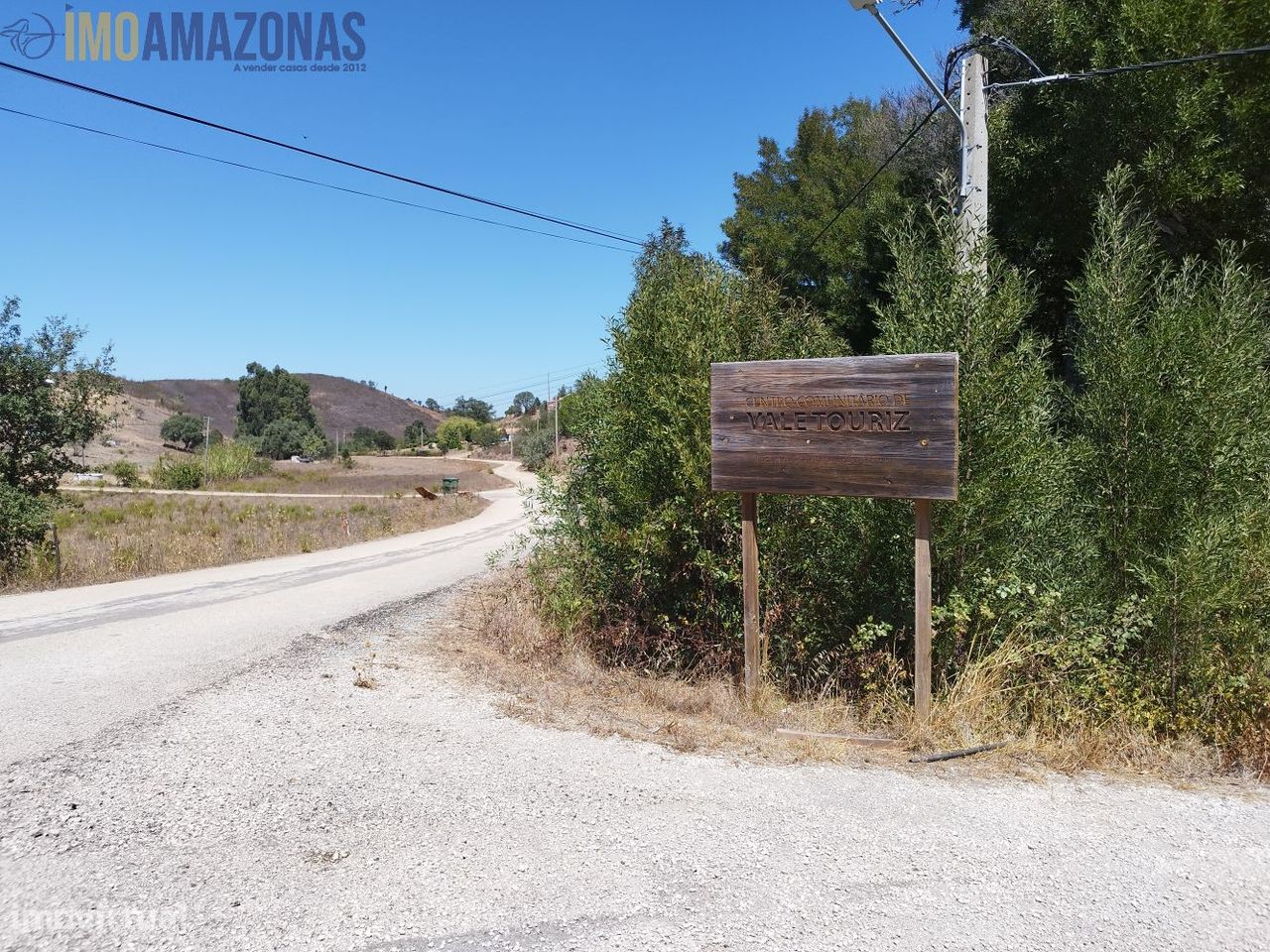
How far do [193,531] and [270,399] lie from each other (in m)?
95.4

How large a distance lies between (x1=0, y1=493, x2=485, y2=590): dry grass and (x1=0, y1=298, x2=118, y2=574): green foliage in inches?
20.4

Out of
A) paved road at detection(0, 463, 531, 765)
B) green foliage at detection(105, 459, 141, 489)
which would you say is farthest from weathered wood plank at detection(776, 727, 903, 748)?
green foliage at detection(105, 459, 141, 489)

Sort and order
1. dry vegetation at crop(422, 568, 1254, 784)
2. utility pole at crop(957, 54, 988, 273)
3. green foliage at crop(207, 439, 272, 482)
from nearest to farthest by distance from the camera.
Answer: dry vegetation at crop(422, 568, 1254, 784)
utility pole at crop(957, 54, 988, 273)
green foliage at crop(207, 439, 272, 482)

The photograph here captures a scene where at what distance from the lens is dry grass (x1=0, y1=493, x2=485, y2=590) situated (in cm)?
1267

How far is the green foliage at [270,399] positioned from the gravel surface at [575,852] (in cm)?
10626

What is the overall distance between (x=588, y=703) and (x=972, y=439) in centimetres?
328

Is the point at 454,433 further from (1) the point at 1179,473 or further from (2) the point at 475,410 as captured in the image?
(1) the point at 1179,473

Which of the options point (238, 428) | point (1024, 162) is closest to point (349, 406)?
point (238, 428)

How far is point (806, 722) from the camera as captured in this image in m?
5.18

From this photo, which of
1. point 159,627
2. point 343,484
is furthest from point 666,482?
point 343,484

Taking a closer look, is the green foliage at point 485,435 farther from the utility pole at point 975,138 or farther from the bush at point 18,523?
the utility pole at point 975,138

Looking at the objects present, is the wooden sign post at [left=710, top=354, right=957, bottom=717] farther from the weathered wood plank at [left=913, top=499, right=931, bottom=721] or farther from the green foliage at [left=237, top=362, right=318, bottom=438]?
the green foliage at [left=237, top=362, right=318, bottom=438]

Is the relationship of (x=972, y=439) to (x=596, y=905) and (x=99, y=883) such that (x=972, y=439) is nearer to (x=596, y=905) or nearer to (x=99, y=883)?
(x=596, y=905)

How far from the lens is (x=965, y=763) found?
4461 mm
